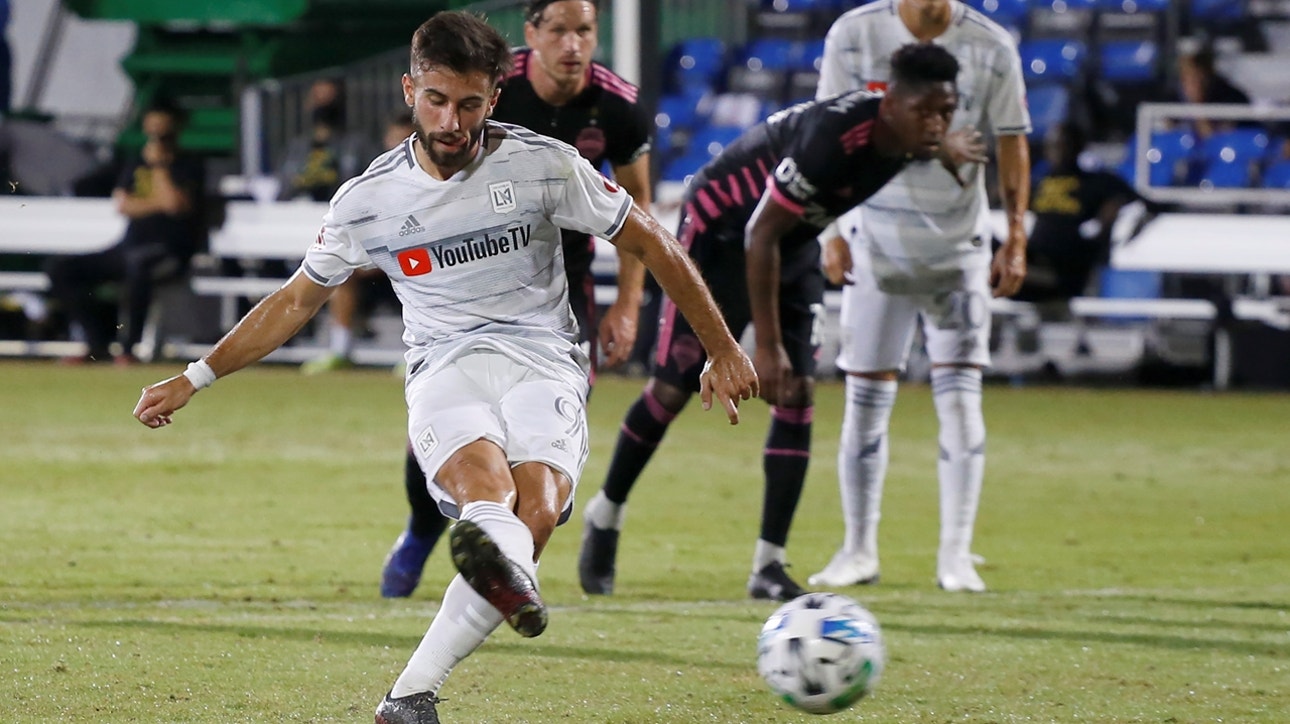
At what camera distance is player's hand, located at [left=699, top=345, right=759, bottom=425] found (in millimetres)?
4164

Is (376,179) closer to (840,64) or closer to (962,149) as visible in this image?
(962,149)

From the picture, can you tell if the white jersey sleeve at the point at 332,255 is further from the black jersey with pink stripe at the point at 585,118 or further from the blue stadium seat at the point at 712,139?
the blue stadium seat at the point at 712,139

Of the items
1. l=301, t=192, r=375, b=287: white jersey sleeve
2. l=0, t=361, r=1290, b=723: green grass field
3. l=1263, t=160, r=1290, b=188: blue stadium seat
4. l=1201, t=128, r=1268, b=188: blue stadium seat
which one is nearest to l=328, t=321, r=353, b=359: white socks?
l=0, t=361, r=1290, b=723: green grass field

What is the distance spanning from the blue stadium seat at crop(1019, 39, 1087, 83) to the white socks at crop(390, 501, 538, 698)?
13592 millimetres

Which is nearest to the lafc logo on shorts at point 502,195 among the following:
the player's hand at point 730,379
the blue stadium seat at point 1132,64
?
the player's hand at point 730,379

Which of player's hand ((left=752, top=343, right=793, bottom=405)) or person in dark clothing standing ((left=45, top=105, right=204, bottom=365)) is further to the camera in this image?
person in dark clothing standing ((left=45, top=105, right=204, bottom=365))

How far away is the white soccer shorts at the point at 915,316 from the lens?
6.63 meters

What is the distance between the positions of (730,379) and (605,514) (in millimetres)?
2251

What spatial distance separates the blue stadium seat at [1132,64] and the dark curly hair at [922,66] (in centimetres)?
1146

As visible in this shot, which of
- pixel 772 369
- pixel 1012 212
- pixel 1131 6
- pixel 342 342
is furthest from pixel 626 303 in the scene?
pixel 1131 6

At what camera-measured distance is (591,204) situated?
4.32m

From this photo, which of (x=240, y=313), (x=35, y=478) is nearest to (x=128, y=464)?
(x=35, y=478)

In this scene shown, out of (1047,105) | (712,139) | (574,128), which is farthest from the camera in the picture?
(712,139)

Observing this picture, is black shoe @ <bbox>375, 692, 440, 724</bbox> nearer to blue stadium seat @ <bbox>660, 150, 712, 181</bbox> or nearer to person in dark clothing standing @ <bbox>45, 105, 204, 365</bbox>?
person in dark clothing standing @ <bbox>45, 105, 204, 365</bbox>
